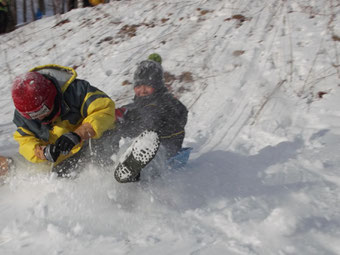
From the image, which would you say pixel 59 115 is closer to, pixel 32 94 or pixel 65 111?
pixel 65 111

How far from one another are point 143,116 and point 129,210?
721mm

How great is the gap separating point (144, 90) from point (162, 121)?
15.6 inches

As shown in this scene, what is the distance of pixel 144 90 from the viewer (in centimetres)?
254

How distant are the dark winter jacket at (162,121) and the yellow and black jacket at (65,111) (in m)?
0.22

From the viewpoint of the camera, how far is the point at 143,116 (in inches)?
90.9

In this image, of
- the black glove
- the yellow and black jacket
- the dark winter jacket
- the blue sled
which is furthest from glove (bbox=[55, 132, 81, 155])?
the blue sled

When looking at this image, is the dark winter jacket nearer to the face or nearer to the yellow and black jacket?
the face

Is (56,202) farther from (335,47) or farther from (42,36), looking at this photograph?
(42,36)

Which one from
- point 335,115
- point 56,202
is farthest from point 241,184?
point 335,115

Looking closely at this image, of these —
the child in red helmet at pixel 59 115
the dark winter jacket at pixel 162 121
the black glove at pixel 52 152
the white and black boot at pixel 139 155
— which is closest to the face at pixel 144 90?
the dark winter jacket at pixel 162 121

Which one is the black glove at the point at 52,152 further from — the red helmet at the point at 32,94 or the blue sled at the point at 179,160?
the blue sled at the point at 179,160

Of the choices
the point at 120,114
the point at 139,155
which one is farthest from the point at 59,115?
the point at 139,155

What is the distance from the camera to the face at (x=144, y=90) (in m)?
2.52

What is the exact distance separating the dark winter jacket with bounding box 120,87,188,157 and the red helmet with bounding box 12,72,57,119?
583 mm
